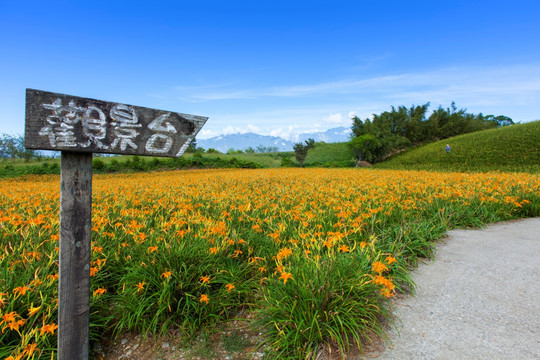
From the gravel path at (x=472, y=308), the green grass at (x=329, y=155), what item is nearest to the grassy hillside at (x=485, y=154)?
the green grass at (x=329, y=155)

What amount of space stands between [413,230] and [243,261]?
2491 mm

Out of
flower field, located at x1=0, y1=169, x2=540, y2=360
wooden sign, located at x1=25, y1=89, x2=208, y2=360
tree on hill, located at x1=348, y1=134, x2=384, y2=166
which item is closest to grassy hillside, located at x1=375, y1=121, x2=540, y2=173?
tree on hill, located at x1=348, y1=134, x2=384, y2=166

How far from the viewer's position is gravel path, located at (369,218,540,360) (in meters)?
2.04

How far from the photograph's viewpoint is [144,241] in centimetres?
320

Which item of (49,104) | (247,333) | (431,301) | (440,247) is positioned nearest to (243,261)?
(247,333)

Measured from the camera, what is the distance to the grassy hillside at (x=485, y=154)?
22.9m

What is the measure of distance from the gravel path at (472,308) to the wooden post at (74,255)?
2156 mm

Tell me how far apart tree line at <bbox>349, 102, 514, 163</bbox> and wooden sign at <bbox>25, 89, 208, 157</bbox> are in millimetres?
34587

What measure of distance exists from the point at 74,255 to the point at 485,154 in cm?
3257

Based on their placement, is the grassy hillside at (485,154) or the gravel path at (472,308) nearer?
the gravel path at (472,308)

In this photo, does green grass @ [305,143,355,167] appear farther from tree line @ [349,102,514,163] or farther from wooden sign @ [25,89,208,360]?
wooden sign @ [25,89,208,360]

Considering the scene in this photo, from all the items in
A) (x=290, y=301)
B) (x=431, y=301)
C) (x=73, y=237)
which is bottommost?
(x=431, y=301)

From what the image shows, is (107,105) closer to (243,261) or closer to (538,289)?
(243,261)

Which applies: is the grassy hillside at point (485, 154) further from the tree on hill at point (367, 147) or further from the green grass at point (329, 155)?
the green grass at point (329, 155)
